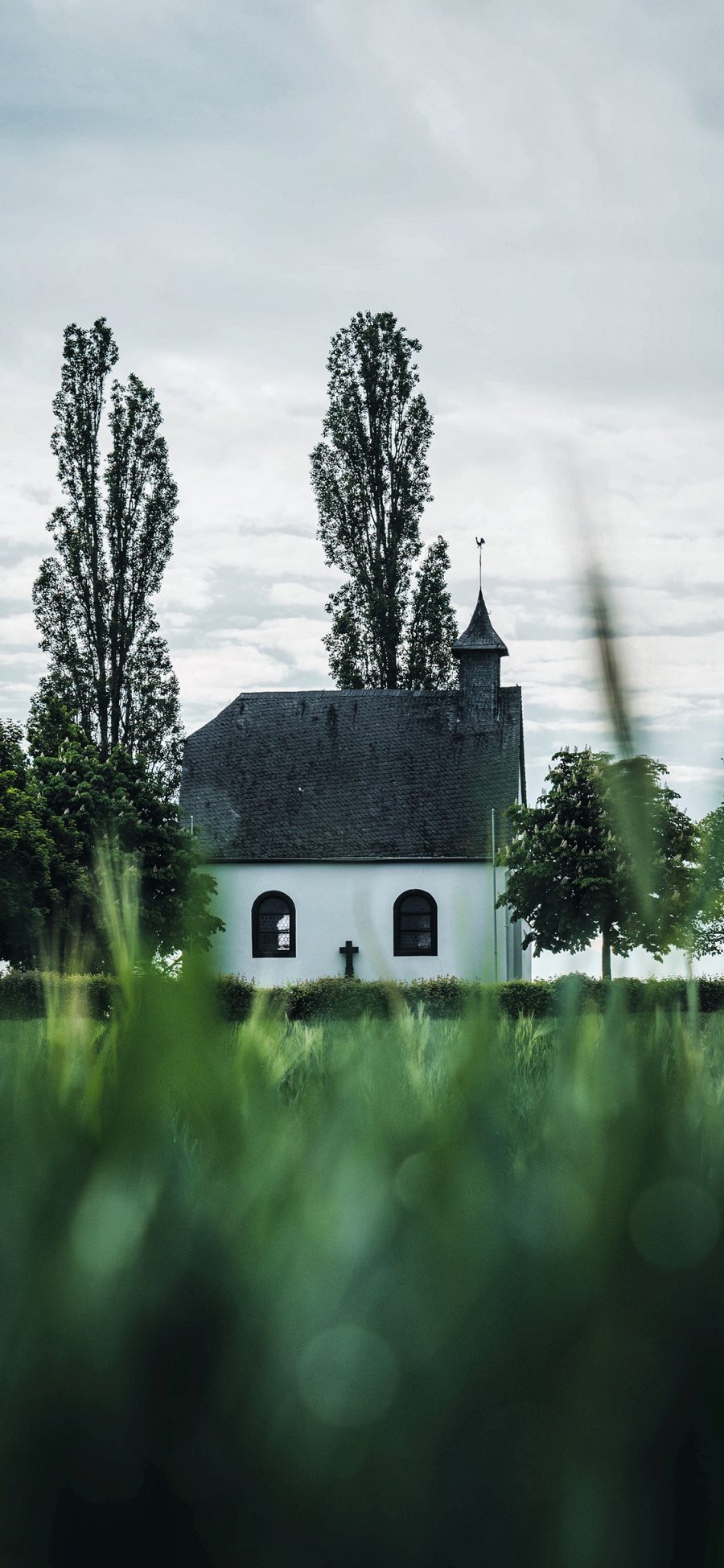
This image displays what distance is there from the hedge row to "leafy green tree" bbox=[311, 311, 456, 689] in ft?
130

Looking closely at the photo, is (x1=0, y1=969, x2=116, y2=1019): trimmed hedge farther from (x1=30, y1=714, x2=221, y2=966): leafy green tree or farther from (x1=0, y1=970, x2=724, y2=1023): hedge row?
(x1=30, y1=714, x2=221, y2=966): leafy green tree

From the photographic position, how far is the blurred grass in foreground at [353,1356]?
1.03 meters

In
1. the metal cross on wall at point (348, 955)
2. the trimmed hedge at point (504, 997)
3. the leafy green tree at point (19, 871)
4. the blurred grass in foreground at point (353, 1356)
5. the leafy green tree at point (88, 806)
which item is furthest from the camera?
the metal cross on wall at point (348, 955)

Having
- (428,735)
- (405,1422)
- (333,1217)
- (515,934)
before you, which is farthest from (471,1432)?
(428,735)

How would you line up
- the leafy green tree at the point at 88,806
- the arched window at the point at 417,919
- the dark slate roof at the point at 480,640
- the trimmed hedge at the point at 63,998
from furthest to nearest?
1. the dark slate roof at the point at 480,640
2. the arched window at the point at 417,919
3. the leafy green tree at the point at 88,806
4. the trimmed hedge at the point at 63,998

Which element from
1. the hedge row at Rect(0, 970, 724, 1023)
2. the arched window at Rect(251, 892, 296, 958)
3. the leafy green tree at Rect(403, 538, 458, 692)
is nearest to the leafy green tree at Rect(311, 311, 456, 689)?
the leafy green tree at Rect(403, 538, 458, 692)

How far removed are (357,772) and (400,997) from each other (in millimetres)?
41376

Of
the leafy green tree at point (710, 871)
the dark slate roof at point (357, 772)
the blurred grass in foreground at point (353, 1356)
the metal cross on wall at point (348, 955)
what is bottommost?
the metal cross on wall at point (348, 955)

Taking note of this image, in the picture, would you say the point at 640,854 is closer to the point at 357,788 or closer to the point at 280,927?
the point at 280,927

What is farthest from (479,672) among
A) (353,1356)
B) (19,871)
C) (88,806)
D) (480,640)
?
(353,1356)

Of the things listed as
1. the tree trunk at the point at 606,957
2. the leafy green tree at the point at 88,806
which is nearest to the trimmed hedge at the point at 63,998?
the tree trunk at the point at 606,957

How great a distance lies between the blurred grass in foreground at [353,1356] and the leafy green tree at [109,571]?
37.8 m

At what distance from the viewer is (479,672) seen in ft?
143

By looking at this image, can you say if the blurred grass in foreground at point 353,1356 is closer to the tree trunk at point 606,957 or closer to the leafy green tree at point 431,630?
the tree trunk at point 606,957
